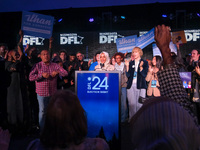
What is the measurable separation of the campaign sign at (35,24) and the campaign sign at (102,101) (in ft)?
9.83

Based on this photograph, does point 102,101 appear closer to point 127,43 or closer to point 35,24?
point 35,24

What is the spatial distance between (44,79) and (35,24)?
6.52 ft

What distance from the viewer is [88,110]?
120 inches

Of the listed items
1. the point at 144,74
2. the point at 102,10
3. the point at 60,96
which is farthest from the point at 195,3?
the point at 60,96

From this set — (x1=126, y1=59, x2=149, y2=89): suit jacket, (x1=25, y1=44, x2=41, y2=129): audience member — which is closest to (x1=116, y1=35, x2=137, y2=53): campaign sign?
(x1=126, y1=59, x2=149, y2=89): suit jacket

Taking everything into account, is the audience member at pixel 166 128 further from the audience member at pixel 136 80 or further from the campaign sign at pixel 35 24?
the campaign sign at pixel 35 24

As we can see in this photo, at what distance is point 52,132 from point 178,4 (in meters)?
13.9

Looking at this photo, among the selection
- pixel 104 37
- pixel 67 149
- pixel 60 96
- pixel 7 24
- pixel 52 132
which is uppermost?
pixel 7 24

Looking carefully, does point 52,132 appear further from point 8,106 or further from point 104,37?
point 104,37

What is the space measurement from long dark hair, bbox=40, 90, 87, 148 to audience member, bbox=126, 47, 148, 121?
14.5 ft

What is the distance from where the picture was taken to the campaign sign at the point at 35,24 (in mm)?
5398

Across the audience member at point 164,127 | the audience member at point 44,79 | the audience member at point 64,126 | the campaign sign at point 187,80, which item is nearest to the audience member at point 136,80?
the campaign sign at point 187,80

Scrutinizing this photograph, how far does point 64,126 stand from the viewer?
107 cm

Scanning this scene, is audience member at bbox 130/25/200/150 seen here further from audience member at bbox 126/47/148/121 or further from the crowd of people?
audience member at bbox 126/47/148/121
